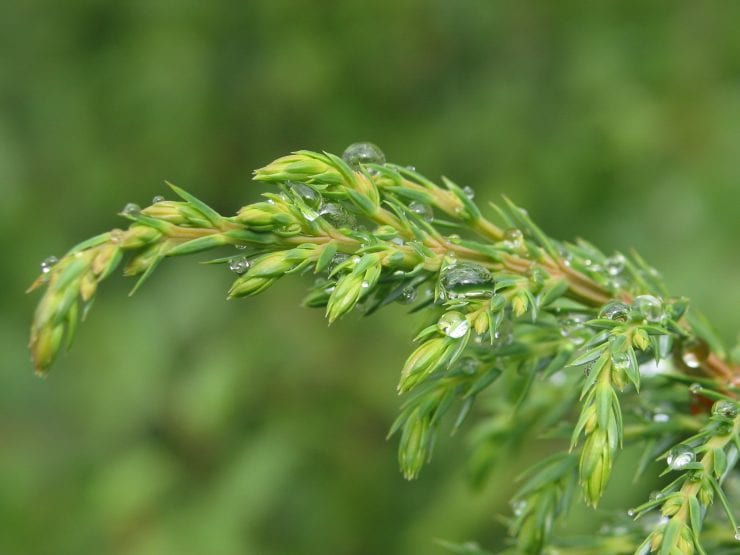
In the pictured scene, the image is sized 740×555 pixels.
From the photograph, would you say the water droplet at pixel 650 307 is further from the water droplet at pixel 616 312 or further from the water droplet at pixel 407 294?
the water droplet at pixel 407 294

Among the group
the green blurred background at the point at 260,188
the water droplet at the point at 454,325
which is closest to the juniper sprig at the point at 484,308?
the water droplet at the point at 454,325

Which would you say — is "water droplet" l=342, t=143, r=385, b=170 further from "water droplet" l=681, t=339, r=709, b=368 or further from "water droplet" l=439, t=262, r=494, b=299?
"water droplet" l=681, t=339, r=709, b=368

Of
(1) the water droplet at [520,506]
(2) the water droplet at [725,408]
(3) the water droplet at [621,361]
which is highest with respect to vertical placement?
(3) the water droplet at [621,361]

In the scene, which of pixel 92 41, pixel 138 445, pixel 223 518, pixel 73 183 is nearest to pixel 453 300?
pixel 223 518

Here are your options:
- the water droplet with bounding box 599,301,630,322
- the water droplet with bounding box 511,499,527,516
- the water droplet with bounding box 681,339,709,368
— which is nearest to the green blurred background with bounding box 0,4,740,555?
the water droplet with bounding box 511,499,527,516

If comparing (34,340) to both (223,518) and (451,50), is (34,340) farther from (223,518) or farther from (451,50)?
(451,50)

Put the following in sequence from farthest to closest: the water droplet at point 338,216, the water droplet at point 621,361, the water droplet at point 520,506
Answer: the water droplet at point 520,506 < the water droplet at point 338,216 < the water droplet at point 621,361
